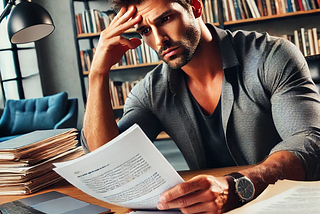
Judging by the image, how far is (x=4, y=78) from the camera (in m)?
4.42

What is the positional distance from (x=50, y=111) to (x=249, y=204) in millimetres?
3793

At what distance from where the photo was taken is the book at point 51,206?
0.75m

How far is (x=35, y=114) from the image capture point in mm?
4184

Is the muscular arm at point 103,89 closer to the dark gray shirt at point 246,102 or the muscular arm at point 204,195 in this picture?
the dark gray shirt at point 246,102

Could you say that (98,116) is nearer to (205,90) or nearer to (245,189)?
(205,90)

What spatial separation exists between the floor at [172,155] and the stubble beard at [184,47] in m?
2.14

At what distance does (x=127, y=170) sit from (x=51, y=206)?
0.32m

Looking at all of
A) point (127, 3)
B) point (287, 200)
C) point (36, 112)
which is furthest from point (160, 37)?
point (36, 112)

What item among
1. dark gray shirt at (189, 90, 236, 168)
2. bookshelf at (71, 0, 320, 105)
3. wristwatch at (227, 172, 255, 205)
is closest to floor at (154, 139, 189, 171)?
bookshelf at (71, 0, 320, 105)

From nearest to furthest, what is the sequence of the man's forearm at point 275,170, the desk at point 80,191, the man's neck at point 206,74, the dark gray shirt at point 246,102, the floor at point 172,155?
1. the man's forearm at point 275,170
2. the desk at point 80,191
3. the dark gray shirt at point 246,102
4. the man's neck at point 206,74
5. the floor at point 172,155

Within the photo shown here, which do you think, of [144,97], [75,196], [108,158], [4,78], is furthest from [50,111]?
[108,158]

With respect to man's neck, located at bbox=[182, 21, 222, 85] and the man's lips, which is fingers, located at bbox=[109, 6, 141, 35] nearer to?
the man's lips

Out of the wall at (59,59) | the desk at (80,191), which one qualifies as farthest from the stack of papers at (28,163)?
the wall at (59,59)

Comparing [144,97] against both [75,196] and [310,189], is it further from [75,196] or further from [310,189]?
[310,189]
